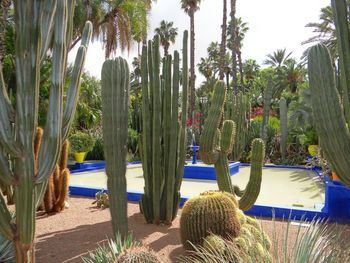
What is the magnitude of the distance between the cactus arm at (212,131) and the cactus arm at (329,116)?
202 cm

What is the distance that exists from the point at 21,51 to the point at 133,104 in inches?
758

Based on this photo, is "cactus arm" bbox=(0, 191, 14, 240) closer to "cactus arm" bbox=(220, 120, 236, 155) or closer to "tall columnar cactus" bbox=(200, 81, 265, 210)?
"tall columnar cactus" bbox=(200, 81, 265, 210)

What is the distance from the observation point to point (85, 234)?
5.16 meters

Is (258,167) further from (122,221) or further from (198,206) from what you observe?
(122,221)

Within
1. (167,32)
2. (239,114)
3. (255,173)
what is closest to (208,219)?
(255,173)

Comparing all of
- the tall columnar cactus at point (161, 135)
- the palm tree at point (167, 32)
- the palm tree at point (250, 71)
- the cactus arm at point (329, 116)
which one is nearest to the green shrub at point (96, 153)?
the tall columnar cactus at point (161, 135)

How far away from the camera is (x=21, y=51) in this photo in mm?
2826

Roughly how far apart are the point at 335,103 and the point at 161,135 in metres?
2.89

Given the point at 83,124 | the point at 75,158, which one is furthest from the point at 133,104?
the point at 75,158

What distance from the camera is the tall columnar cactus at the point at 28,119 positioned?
2807 mm

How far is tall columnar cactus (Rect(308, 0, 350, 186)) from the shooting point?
11.5 ft

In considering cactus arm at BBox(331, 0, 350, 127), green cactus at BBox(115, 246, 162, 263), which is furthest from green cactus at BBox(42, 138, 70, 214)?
cactus arm at BBox(331, 0, 350, 127)

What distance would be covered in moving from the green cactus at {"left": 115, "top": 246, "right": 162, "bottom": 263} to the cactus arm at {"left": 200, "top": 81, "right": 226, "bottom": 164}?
275cm

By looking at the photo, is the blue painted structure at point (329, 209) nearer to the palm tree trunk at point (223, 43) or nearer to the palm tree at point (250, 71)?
the palm tree trunk at point (223, 43)
